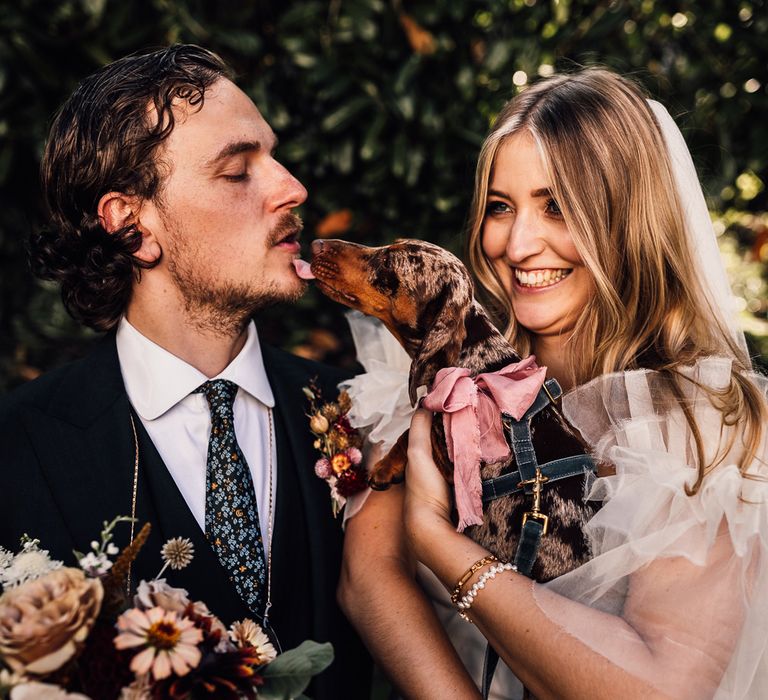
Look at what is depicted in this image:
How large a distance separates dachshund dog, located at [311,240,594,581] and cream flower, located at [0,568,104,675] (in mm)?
1018

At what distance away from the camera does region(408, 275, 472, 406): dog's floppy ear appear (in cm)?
221

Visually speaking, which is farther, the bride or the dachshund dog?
the dachshund dog

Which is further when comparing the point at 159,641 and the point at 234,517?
the point at 234,517

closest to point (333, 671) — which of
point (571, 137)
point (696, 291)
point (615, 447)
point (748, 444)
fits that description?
point (615, 447)

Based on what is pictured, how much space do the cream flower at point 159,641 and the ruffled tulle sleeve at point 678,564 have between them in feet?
2.78

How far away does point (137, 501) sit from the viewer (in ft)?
6.64

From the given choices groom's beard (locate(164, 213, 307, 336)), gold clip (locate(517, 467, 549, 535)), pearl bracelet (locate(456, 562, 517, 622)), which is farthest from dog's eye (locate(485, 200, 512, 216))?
pearl bracelet (locate(456, 562, 517, 622))

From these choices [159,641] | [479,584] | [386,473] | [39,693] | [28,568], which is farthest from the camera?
[386,473]

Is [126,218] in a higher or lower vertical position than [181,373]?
higher

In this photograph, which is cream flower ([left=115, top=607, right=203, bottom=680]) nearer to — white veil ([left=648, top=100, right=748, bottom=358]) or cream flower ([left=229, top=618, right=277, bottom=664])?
cream flower ([left=229, top=618, right=277, bottom=664])

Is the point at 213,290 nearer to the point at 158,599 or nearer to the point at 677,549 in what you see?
the point at 158,599

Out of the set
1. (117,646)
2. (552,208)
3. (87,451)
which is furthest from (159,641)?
(552,208)

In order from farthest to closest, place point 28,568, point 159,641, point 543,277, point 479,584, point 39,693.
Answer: point 543,277
point 479,584
point 28,568
point 159,641
point 39,693

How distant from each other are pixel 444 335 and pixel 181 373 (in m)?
0.80
